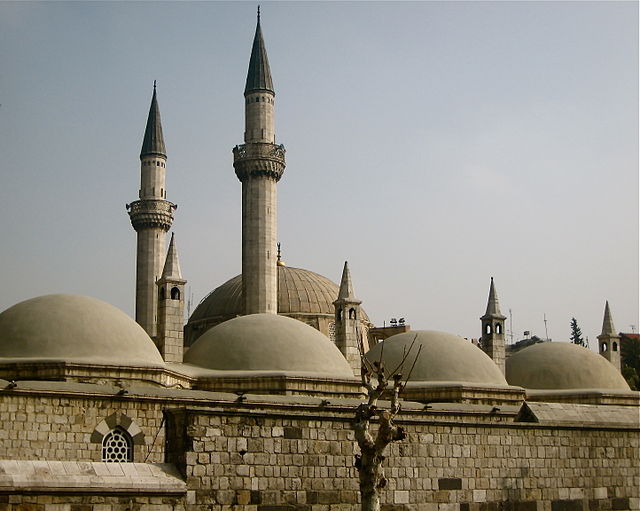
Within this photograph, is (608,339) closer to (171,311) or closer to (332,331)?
(332,331)

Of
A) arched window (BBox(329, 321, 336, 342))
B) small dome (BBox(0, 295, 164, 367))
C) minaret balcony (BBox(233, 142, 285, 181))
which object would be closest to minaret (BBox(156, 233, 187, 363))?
small dome (BBox(0, 295, 164, 367))

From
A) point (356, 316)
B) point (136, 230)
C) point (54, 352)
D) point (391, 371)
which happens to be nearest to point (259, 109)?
point (136, 230)

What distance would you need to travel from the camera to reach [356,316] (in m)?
28.0

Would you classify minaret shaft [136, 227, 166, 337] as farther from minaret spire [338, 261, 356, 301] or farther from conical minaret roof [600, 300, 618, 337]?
conical minaret roof [600, 300, 618, 337]

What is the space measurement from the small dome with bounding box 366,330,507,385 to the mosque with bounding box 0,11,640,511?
0.05 metres

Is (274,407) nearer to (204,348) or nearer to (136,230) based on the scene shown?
(204,348)

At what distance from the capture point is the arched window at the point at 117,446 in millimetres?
16281

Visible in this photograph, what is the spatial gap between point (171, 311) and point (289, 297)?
52.0 ft

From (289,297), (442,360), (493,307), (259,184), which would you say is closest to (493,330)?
(493,307)

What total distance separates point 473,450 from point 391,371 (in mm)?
10406

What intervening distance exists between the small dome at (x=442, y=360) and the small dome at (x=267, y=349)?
172 centimetres

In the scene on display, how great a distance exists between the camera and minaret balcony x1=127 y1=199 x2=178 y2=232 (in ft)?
120

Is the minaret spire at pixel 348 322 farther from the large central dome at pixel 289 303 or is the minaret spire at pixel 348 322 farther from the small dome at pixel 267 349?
the large central dome at pixel 289 303

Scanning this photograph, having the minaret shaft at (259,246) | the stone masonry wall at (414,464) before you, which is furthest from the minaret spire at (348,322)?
the stone masonry wall at (414,464)
